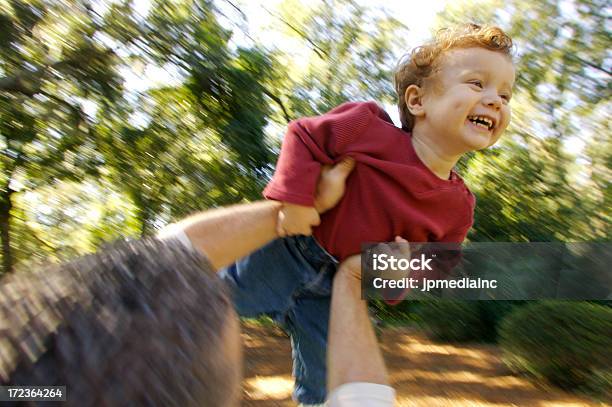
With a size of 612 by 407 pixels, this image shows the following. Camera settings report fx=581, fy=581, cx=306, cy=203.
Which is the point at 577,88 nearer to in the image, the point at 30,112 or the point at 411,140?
the point at 411,140

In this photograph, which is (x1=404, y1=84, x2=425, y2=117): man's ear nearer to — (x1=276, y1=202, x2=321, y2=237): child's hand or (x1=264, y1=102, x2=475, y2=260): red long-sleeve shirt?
(x1=264, y1=102, x2=475, y2=260): red long-sleeve shirt

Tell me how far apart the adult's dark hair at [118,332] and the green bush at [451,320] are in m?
5.37

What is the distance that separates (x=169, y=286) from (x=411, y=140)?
1328mm

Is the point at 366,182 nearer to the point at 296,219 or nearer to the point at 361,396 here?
the point at 296,219

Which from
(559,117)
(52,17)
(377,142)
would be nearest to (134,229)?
(52,17)

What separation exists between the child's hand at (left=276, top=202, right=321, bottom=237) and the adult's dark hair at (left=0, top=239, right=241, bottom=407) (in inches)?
38.8

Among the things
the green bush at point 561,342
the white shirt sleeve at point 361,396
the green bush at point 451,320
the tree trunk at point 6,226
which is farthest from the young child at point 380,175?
the green bush at point 451,320

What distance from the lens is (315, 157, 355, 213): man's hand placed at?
1582 mm

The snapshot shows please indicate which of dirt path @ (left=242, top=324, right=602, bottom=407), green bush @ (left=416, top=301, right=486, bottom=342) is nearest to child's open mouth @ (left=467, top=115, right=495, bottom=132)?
dirt path @ (left=242, top=324, right=602, bottom=407)

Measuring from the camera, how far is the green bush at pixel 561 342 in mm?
4168

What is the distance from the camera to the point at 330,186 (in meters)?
1.58

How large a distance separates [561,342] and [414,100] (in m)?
3.33

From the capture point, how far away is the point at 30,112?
2.69m

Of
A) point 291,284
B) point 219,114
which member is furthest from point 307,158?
point 219,114
